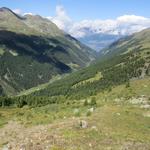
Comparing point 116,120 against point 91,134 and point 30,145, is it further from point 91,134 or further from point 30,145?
point 30,145

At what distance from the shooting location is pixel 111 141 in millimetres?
35594

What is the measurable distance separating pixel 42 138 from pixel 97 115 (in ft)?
45.2

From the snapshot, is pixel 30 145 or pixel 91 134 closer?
pixel 30 145

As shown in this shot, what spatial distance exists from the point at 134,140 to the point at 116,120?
28.4 feet

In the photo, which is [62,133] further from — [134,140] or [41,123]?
[41,123]

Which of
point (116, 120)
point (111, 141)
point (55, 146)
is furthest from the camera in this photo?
point (116, 120)

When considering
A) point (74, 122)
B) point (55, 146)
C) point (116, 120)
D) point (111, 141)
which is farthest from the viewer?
point (116, 120)

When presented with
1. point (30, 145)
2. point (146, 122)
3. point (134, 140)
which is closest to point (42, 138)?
point (30, 145)

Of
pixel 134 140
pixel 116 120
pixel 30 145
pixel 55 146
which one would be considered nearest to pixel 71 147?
pixel 55 146

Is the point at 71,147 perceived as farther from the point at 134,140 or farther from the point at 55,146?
the point at 134,140

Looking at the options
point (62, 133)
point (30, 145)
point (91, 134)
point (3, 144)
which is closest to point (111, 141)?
point (91, 134)

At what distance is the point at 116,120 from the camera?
148 feet

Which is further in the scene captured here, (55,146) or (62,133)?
(62,133)

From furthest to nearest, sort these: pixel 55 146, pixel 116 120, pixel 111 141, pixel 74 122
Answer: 1. pixel 116 120
2. pixel 74 122
3. pixel 111 141
4. pixel 55 146
